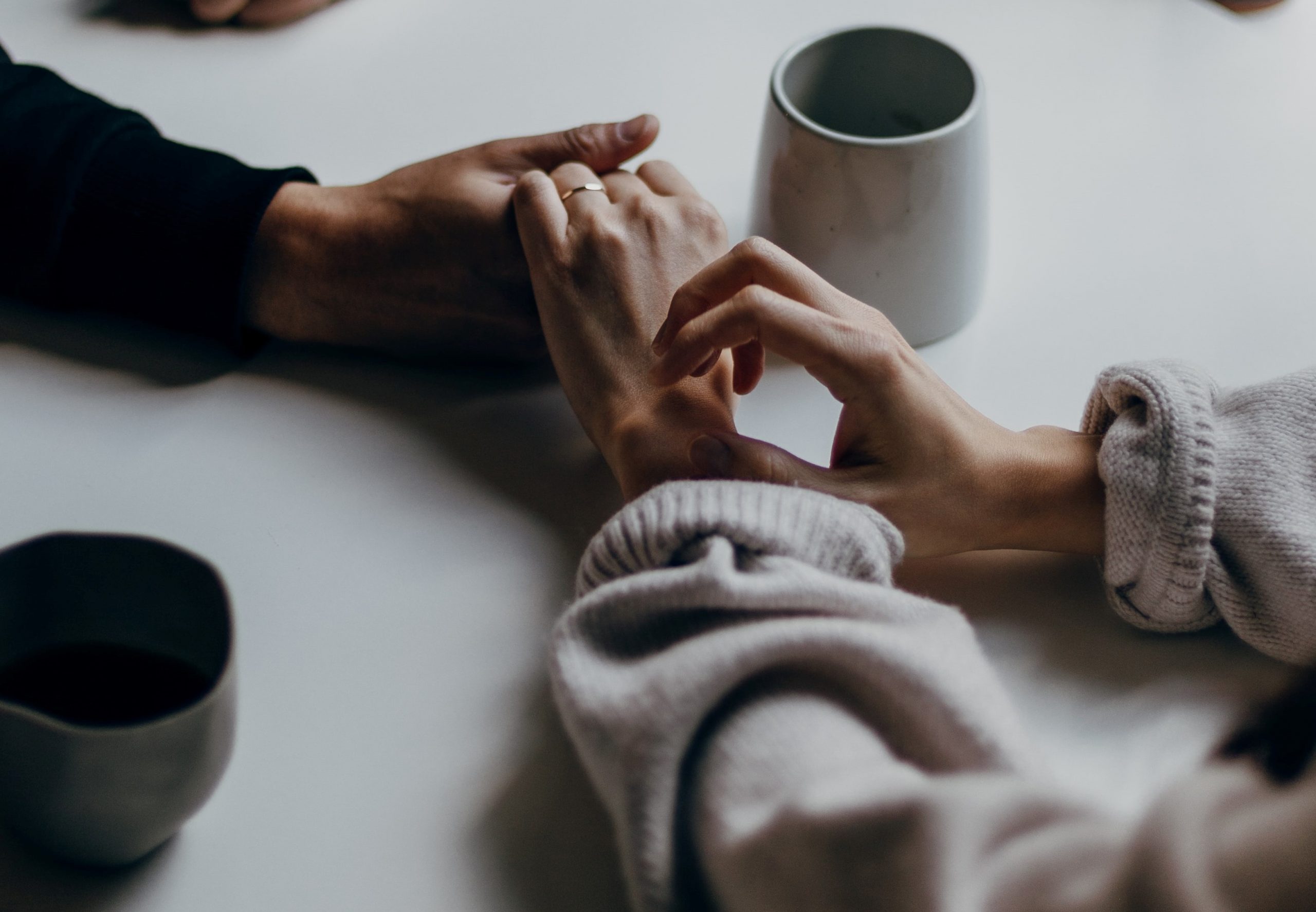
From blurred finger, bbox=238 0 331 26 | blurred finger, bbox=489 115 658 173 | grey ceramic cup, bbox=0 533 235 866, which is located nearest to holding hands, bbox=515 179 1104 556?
blurred finger, bbox=489 115 658 173

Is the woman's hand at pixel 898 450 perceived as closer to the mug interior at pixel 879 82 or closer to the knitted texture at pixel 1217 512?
the knitted texture at pixel 1217 512

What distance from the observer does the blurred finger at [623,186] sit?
640 millimetres

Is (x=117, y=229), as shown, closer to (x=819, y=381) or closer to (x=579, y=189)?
(x=579, y=189)

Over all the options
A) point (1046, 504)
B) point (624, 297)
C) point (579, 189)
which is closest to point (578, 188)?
point (579, 189)

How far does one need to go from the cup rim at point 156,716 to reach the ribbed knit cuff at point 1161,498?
14.1 inches

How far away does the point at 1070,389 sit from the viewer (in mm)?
594

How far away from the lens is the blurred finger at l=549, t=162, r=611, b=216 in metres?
0.63

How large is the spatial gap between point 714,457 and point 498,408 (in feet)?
0.54

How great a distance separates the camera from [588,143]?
668 mm

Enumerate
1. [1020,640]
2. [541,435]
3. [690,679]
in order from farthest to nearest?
[541,435]
[1020,640]
[690,679]

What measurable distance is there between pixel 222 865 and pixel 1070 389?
0.47 m

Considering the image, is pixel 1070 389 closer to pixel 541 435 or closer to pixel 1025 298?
pixel 1025 298

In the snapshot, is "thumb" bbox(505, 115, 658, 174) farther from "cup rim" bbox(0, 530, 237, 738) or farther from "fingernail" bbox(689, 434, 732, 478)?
"cup rim" bbox(0, 530, 237, 738)

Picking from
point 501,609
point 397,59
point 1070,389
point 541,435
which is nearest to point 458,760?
point 501,609
